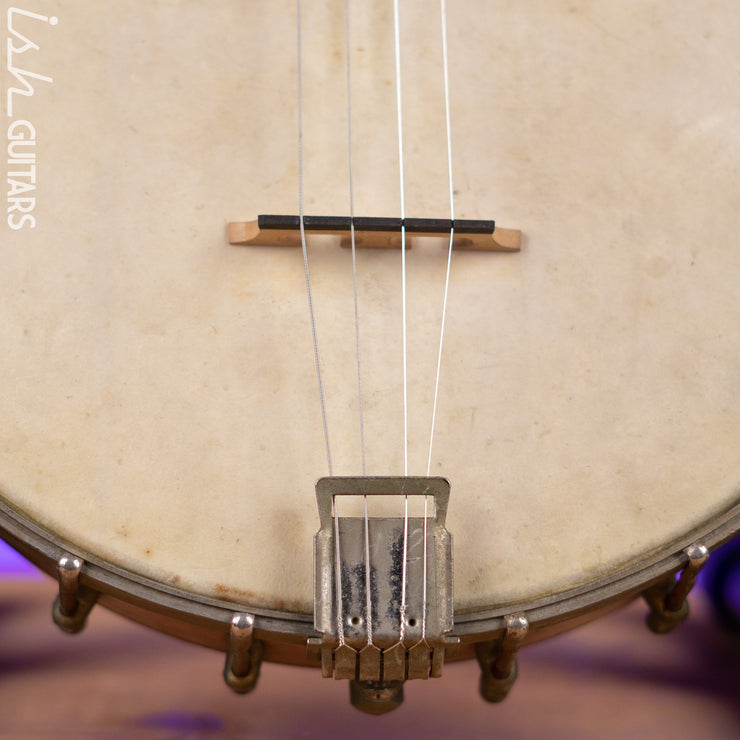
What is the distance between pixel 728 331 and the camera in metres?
0.91

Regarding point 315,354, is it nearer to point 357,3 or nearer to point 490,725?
point 357,3

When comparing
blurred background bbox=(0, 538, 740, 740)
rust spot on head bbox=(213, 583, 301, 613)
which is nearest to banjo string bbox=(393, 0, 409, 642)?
rust spot on head bbox=(213, 583, 301, 613)

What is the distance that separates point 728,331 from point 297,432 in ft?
1.55

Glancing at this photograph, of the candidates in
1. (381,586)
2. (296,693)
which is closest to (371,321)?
(381,586)

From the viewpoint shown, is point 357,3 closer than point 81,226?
No

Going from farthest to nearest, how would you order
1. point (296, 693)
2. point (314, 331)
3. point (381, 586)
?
1. point (296, 693)
2. point (314, 331)
3. point (381, 586)

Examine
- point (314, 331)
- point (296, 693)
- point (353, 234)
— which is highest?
point (353, 234)

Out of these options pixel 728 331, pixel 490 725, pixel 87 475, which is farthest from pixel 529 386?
pixel 490 725

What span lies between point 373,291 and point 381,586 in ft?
1.04

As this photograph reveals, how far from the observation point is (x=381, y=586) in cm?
72

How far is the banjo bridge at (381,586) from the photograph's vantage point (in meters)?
0.71

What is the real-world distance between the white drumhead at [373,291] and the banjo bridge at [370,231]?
2cm

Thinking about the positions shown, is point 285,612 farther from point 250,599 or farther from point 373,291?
point 373,291

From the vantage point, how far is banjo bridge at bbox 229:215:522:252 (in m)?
0.88
